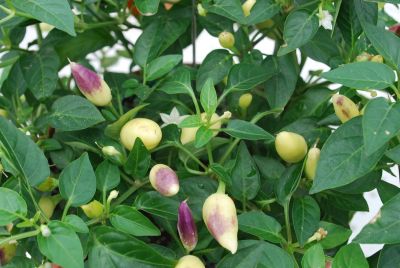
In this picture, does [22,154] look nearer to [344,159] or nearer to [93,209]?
[93,209]

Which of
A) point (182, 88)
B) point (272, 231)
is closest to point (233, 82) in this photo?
point (182, 88)

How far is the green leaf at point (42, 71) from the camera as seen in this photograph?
654 mm

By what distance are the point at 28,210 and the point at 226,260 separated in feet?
0.51

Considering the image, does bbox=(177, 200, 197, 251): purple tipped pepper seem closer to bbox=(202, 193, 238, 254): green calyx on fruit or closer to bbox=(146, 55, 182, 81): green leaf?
bbox=(202, 193, 238, 254): green calyx on fruit

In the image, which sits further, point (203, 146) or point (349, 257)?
point (203, 146)

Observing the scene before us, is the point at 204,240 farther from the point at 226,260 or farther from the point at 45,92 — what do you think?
the point at 45,92

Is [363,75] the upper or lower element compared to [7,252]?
upper

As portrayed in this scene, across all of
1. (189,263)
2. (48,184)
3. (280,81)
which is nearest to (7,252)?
(48,184)

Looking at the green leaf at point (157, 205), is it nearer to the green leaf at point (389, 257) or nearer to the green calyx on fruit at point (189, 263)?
the green calyx on fruit at point (189, 263)

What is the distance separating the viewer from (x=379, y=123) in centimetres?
46

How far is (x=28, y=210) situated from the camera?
0.53 m

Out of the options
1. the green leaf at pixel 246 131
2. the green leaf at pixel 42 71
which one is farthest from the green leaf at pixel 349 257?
the green leaf at pixel 42 71

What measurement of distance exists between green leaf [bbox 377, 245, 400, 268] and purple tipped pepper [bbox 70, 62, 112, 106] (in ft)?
0.84

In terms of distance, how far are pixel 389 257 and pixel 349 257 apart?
5 cm
